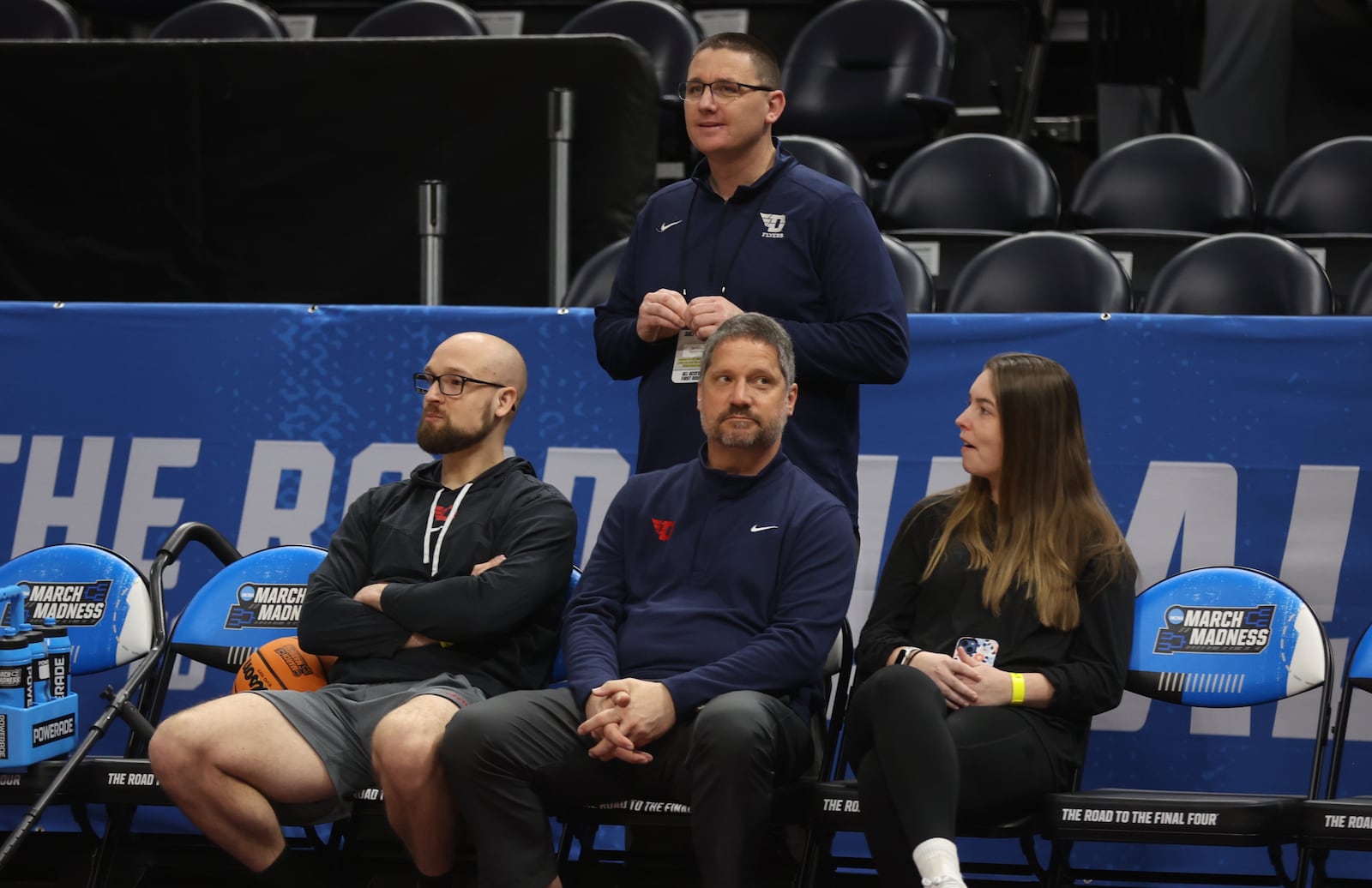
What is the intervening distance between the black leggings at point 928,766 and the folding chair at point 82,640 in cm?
173

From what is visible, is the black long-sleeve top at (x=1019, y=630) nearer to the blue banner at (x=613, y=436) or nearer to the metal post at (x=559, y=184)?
the blue banner at (x=613, y=436)

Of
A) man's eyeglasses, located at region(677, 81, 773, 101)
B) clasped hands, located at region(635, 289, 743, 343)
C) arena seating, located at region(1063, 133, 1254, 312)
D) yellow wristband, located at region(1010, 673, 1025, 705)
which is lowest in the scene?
yellow wristband, located at region(1010, 673, 1025, 705)

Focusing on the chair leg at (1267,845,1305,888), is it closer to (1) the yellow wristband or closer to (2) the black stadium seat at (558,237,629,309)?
(1) the yellow wristband

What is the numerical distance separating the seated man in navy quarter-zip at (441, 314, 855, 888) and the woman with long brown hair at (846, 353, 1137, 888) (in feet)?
0.66

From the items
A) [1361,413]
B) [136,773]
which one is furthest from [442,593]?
[1361,413]

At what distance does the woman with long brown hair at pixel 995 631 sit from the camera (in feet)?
10.5

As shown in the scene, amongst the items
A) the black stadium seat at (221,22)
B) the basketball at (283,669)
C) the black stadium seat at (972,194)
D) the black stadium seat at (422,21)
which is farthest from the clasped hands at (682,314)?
the black stadium seat at (221,22)

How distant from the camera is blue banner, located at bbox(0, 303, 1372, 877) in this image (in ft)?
13.3

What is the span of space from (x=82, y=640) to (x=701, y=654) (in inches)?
68.2

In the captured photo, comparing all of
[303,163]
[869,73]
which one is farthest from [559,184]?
[869,73]

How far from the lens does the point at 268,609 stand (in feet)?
13.5

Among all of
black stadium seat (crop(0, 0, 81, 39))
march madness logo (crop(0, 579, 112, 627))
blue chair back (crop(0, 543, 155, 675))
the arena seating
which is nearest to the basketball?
blue chair back (crop(0, 543, 155, 675))

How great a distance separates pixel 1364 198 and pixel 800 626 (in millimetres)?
3758

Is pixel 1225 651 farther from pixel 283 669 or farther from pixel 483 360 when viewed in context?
pixel 283 669
